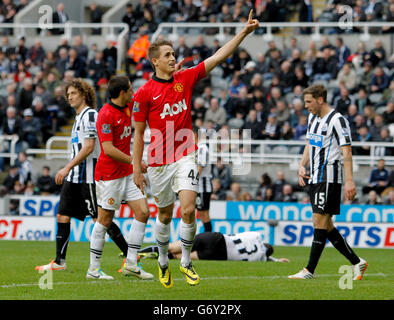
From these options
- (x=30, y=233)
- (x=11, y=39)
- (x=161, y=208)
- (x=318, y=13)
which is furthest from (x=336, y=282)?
(x=11, y=39)

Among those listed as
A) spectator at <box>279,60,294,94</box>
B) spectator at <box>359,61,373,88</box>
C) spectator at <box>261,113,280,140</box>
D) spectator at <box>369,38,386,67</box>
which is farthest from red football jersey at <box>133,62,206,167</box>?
spectator at <box>369,38,386,67</box>

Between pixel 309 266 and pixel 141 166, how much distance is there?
264 centimetres

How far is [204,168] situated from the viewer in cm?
1605

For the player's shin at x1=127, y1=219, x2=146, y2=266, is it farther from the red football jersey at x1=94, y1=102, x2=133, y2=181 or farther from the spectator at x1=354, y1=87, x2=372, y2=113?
the spectator at x1=354, y1=87, x2=372, y2=113

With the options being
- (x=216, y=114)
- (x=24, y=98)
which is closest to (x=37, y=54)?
(x=24, y=98)

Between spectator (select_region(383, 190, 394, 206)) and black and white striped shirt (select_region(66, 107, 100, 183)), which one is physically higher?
black and white striped shirt (select_region(66, 107, 100, 183))

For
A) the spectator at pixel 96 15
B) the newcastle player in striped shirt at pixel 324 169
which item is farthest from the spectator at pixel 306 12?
the newcastle player in striped shirt at pixel 324 169

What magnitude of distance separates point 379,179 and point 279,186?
7.90 feet

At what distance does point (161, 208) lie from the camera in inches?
351

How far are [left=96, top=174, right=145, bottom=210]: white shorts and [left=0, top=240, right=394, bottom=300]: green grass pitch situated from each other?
897mm

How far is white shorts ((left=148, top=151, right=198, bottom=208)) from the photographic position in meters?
8.61

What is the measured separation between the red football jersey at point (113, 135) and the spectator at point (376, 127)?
487 inches

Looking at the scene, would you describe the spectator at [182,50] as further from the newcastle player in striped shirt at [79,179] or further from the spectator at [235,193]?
the newcastle player in striped shirt at [79,179]

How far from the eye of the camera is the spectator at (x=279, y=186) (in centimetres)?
2061
